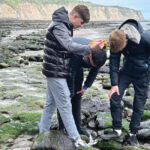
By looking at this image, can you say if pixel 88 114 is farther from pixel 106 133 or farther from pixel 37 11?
pixel 37 11

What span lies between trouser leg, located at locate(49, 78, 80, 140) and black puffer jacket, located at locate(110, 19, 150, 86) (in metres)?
0.99

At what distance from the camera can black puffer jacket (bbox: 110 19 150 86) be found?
4.48 meters

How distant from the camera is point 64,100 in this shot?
4191mm

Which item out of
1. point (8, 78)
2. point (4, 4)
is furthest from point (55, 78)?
point (4, 4)

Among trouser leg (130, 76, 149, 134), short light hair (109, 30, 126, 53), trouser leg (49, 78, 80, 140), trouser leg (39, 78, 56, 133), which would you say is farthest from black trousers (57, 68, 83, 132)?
trouser leg (130, 76, 149, 134)

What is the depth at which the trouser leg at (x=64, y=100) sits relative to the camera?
4.13m

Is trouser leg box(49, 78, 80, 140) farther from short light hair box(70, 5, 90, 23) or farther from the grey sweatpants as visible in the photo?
short light hair box(70, 5, 90, 23)

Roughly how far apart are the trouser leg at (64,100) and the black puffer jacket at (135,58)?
99cm

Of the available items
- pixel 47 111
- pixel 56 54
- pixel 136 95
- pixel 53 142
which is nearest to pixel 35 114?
pixel 47 111

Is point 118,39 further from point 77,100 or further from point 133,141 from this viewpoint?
point 133,141

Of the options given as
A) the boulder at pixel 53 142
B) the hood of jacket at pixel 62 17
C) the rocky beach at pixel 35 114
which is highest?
the hood of jacket at pixel 62 17

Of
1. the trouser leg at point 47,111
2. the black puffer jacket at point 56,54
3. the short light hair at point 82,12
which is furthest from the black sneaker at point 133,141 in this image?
the short light hair at point 82,12

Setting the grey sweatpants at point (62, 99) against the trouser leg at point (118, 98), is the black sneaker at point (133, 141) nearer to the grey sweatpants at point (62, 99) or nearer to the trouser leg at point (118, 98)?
the trouser leg at point (118, 98)

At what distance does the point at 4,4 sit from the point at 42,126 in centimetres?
12925
